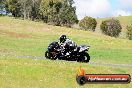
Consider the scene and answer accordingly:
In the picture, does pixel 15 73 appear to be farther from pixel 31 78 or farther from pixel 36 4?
pixel 36 4

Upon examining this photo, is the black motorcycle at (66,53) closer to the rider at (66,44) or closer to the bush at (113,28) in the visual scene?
the rider at (66,44)

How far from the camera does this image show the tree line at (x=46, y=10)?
124 meters

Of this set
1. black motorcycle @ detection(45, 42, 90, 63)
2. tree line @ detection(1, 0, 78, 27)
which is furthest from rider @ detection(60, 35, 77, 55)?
tree line @ detection(1, 0, 78, 27)

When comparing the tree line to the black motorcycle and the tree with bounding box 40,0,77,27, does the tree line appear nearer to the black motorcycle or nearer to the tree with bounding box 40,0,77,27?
the tree with bounding box 40,0,77,27

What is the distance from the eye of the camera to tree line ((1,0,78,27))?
4892 inches

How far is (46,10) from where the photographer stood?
4879 inches

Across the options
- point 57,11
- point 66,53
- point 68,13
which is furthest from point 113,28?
point 66,53

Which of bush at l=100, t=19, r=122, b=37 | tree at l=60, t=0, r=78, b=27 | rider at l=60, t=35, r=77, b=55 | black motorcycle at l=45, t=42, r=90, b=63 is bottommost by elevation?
bush at l=100, t=19, r=122, b=37

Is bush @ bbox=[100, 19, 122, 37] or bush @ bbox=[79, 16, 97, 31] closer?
bush @ bbox=[100, 19, 122, 37]

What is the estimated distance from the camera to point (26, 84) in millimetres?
17750

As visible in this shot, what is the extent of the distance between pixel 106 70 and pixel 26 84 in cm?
680

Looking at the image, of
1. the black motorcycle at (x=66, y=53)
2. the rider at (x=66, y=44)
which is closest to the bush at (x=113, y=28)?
the black motorcycle at (x=66, y=53)

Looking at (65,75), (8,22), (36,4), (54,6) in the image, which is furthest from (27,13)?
(65,75)

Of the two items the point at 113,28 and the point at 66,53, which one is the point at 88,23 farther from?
the point at 66,53
